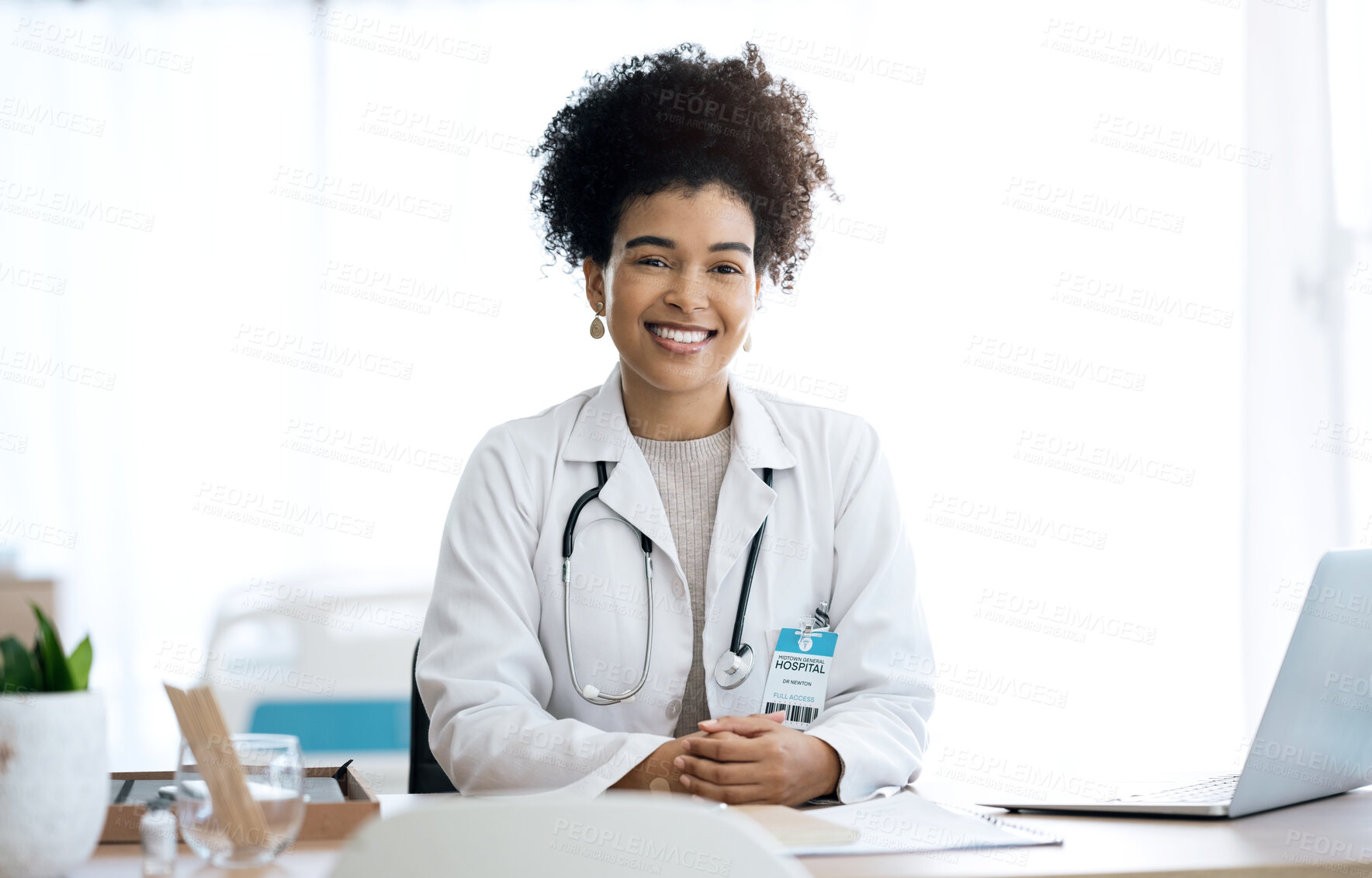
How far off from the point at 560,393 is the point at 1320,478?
2164mm

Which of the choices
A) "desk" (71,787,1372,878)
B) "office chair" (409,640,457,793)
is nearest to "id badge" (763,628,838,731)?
"desk" (71,787,1372,878)

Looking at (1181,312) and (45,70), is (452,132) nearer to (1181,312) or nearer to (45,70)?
(45,70)

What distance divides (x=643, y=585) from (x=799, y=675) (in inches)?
10.0

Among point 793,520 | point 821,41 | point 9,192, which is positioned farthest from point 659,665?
point 9,192

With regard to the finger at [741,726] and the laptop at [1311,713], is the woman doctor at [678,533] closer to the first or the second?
the finger at [741,726]

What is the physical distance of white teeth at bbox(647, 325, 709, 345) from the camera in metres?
1.71

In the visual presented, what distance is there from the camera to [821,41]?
3332mm

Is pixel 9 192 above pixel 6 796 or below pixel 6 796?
above

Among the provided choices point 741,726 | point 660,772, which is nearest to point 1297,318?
point 741,726

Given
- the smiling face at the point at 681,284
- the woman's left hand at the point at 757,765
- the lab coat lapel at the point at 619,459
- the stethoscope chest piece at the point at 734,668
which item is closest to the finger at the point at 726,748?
the woman's left hand at the point at 757,765

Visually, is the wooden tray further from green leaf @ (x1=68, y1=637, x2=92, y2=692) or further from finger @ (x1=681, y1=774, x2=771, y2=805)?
finger @ (x1=681, y1=774, x2=771, y2=805)

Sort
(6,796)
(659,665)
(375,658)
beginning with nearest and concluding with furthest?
1. (6,796)
2. (659,665)
3. (375,658)

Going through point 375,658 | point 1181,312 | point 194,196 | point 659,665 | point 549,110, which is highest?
point 549,110

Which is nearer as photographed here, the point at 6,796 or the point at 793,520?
the point at 6,796
